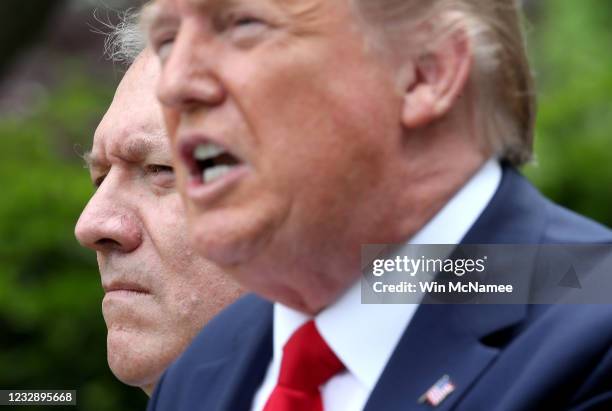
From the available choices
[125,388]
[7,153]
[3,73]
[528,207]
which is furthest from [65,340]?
[528,207]

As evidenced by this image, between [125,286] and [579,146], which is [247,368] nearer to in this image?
[125,286]

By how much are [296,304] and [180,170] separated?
39 cm

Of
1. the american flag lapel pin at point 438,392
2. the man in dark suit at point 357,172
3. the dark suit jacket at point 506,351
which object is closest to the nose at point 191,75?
A: the man in dark suit at point 357,172

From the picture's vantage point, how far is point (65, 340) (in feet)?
24.9

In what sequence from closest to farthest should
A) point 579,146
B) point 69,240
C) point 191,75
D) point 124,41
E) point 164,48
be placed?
1. point 191,75
2. point 164,48
3. point 124,41
4. point 579,146
5. point 69,240

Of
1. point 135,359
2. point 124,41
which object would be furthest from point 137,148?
point 135,359

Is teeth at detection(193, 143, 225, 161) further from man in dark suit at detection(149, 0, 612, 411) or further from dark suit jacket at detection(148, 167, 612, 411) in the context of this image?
dark suit jacket at detection(148, 167, 612, 411)

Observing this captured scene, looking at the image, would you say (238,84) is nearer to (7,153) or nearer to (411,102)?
(411,102)

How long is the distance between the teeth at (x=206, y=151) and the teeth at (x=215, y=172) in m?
0.03

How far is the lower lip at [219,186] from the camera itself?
2.79 metres

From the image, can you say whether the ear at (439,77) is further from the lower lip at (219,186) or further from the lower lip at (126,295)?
the lower lip at (126,295)

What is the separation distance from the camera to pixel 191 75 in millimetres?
2811

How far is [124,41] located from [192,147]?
1.38 metres

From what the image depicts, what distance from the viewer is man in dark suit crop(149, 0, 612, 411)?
109 inches
